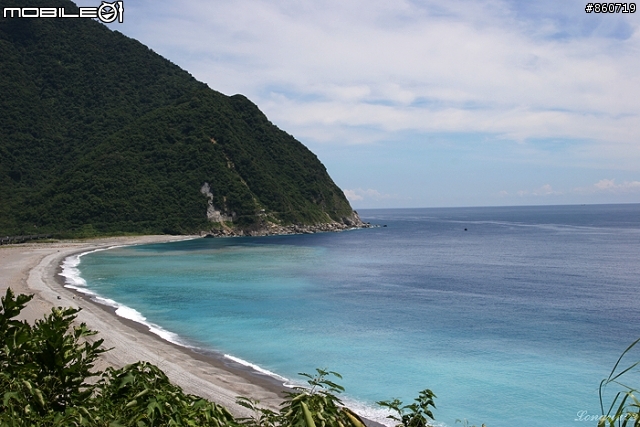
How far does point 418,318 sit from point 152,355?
19.3 metres

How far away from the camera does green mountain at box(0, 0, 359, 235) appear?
115m

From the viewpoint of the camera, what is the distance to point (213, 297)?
146ft

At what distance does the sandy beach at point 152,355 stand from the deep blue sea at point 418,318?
176cm

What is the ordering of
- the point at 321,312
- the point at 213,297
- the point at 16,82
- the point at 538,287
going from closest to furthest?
the point at 321,312, the point at 213,297, the point at 538,287, the point at 16,82

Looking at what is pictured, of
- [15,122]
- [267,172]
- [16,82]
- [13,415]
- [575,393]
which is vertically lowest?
[575,393]

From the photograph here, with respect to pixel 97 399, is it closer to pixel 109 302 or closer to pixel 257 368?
pixel 257 368

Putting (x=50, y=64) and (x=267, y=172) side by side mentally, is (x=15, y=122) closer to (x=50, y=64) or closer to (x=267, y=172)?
(x=50, y=64)

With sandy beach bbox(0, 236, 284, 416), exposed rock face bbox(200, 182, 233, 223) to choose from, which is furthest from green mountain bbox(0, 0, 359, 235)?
sandy beach bbox(0, 236, 284, 416)

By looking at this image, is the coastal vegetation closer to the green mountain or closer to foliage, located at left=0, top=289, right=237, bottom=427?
foliage, located at left=0, top=289, right=237, bottom=427

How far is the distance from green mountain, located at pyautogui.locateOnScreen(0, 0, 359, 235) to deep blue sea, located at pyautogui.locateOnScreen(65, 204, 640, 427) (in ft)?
147

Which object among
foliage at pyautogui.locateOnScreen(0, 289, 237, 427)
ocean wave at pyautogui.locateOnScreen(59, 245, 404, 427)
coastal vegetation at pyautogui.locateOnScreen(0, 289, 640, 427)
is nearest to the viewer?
coastal vegetation at pyautogui.locateOnScreen(0, 289, 640, 427)

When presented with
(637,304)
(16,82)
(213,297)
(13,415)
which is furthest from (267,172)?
(13,415)

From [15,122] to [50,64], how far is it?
3594 centimetres

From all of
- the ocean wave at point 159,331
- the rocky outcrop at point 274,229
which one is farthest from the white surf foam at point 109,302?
the rocky outcrop at point 274,229
